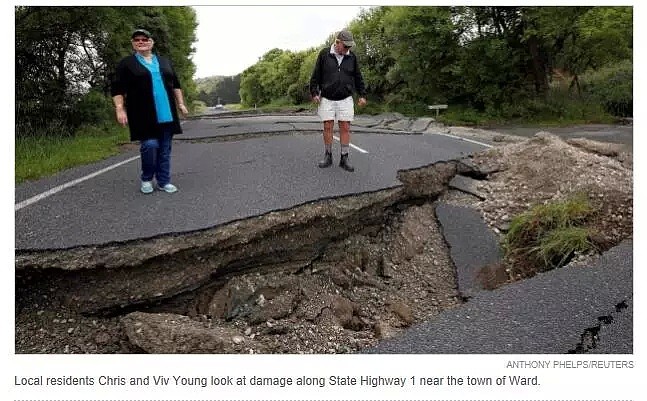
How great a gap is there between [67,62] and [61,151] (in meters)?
2.12

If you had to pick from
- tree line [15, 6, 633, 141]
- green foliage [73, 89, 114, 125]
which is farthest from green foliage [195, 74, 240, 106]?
green foliage [73, 89, 114, 125]

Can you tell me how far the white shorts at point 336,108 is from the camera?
3.99m

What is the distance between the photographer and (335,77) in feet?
12.7

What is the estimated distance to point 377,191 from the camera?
137 inches

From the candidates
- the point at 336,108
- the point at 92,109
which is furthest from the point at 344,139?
the point at 92,109

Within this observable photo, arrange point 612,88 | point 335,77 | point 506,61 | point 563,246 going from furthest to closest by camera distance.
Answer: point 506,61, point 612,88, point 335,77, point 563,246

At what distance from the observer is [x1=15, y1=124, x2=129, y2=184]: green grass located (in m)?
3.77

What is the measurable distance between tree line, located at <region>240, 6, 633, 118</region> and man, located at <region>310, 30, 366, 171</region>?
655 cm

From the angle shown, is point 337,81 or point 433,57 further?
point 433,57

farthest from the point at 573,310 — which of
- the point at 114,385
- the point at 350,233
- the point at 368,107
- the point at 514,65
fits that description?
the point at 368,107

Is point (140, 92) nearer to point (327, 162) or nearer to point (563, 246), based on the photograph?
point (327, 162)

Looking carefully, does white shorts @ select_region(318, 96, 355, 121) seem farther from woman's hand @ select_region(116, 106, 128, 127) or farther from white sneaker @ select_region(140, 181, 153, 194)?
woman's hand @ select_region(116, 106, 128, 127)

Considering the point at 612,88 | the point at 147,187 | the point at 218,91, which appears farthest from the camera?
the point at 218,91

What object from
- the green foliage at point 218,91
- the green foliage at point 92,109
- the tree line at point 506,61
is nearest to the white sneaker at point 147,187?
the green foliage at point 92,109
